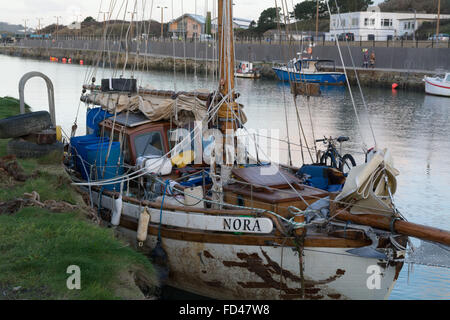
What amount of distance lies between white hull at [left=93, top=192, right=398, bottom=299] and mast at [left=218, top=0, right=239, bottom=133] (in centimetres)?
247

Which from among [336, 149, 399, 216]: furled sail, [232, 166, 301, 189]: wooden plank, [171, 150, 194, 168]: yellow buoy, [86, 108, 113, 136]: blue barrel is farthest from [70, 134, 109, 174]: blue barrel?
[336, 149, 399, 216]: furled sail

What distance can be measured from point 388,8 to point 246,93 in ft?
241

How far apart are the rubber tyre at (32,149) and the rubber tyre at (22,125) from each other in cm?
36

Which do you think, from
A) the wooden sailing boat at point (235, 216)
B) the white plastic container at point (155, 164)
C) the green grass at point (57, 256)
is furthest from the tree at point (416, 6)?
the green grass at point (57, 256)

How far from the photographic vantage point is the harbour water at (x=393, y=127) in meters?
15.7

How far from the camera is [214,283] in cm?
981

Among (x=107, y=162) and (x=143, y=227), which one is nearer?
(x=143, y=227)

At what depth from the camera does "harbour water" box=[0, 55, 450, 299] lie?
15.7 metres

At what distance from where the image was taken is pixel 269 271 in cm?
917

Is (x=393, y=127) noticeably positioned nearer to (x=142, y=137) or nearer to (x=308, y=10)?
(x=142, y=137)

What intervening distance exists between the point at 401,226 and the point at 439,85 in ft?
142
